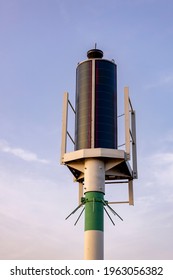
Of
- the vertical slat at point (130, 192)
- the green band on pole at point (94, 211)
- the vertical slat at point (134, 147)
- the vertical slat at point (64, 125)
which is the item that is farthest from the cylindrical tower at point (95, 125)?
the vertical slat at point (130, 192)

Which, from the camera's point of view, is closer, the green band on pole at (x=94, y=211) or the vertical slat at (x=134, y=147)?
the green band on pole at (x=94, y=211)

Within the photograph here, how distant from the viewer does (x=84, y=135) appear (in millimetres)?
52656

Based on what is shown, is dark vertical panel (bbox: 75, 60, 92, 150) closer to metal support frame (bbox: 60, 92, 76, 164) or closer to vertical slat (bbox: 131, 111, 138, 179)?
metal support frame (bbox: 60, 92, 76, 164)

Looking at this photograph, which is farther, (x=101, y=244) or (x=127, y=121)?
(x=127, y=121)

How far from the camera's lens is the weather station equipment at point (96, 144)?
158 feet

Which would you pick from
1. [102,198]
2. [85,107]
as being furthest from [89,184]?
[85,107]

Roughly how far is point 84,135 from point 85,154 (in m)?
3.36

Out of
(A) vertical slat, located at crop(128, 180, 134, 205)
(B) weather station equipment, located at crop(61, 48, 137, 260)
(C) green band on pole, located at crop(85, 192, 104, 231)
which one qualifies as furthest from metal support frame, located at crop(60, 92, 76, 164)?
(A) vertical slat, located at crop(128, 180, 134, 205)

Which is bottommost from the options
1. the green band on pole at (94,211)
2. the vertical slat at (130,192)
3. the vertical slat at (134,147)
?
the green band on pole at (94,211)

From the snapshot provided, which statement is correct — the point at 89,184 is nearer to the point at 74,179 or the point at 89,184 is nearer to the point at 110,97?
the point at 74,179

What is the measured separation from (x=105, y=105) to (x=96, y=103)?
1142mm

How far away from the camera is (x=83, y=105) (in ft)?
178

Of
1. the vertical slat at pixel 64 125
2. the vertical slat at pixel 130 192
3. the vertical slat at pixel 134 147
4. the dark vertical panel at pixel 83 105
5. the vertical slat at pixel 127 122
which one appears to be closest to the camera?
the vertical slat at pixel 127 122

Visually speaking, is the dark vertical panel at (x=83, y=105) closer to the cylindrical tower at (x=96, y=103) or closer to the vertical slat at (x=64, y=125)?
the cylindrical tower at (x=96, y=103)
